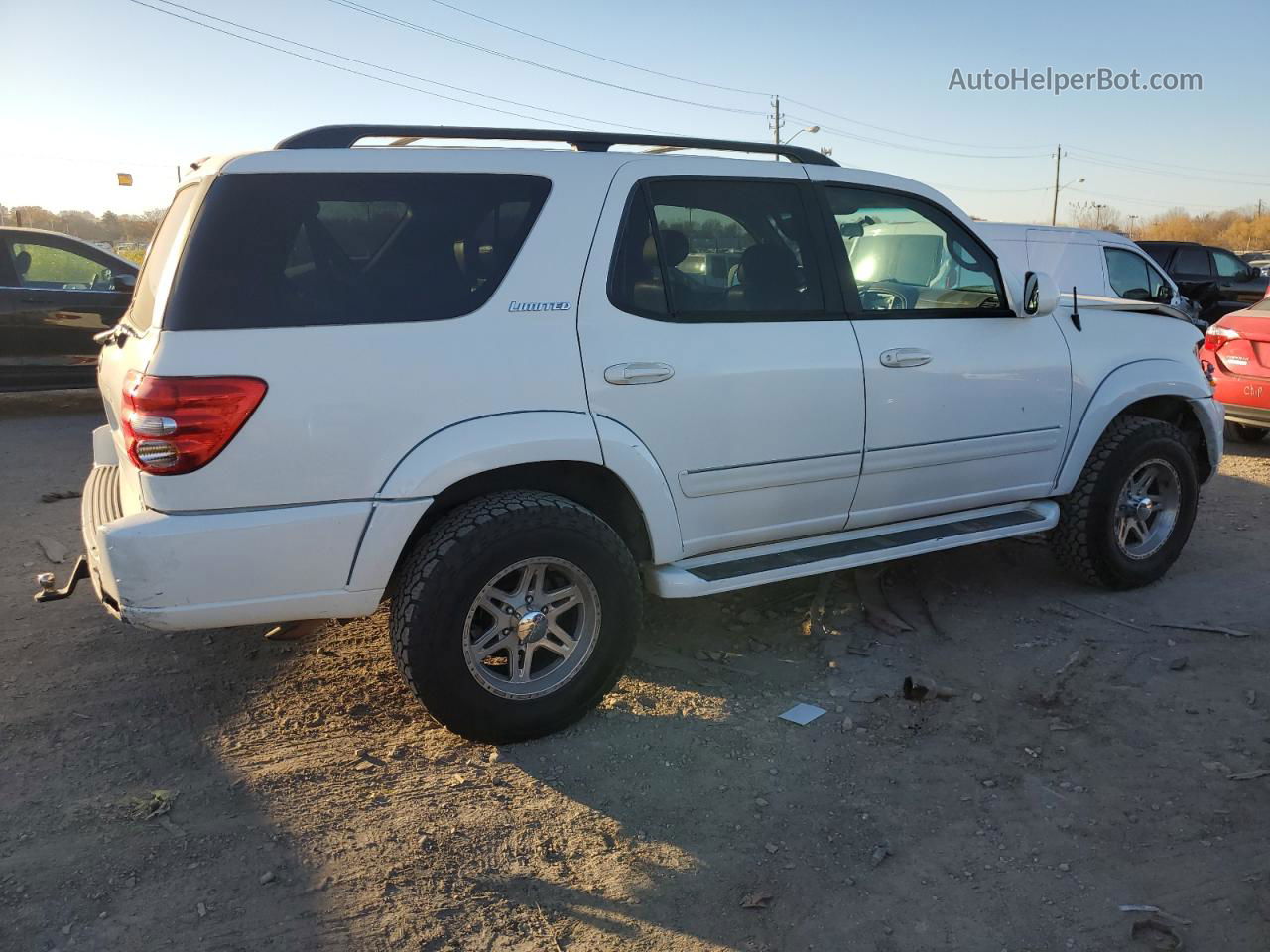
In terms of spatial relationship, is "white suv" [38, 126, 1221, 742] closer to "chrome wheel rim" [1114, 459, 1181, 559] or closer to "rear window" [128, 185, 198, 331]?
"rear window" [128, 185, 198, 331]

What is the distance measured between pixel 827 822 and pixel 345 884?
1.47 metres

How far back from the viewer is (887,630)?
4445mm

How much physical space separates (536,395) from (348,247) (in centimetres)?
76

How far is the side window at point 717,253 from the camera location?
11.5ft

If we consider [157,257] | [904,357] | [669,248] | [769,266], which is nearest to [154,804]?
[157,257]

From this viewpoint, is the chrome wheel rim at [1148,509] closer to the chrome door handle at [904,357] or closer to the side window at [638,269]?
the chrome door handle at [904,357]

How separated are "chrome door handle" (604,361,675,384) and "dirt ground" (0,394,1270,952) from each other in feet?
4.25

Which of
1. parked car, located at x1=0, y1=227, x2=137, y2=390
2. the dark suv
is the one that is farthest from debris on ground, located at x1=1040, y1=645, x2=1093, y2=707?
the dark suv

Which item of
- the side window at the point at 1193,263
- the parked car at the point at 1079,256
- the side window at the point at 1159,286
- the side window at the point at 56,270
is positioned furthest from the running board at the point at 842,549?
the side window at the point at 1193,263

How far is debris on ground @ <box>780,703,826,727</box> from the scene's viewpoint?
11.9ft

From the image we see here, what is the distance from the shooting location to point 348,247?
120 inches

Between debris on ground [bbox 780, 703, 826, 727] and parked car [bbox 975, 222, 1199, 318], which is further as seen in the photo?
parked car [bbox 975, 222, 1199, 318]

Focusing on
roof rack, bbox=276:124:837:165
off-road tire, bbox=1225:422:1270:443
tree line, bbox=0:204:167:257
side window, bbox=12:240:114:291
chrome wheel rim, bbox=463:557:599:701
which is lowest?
off-road tire, bbox=1225:422:1270:443

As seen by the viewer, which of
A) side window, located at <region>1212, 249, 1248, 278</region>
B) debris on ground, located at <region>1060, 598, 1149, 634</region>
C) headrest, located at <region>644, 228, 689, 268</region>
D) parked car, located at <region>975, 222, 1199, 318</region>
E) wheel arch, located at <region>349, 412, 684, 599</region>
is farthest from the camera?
side window, located at <region>1212, 249, 1248, 278</region>
